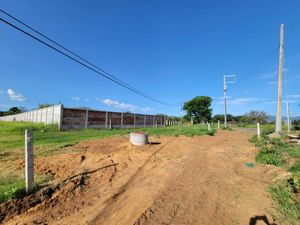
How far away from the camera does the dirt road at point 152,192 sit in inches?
125

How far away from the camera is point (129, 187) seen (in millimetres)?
4402

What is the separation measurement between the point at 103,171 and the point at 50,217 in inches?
87.6

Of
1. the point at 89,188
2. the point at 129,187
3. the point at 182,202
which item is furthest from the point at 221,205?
the point at 89,188

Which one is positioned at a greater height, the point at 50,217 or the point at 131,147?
the point at 131,147

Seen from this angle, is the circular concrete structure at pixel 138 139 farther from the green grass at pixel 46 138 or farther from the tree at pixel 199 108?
the tree at pixel 199 108

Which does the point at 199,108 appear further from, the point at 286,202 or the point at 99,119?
the point at 286,202

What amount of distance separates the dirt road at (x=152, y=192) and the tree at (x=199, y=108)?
187 ft

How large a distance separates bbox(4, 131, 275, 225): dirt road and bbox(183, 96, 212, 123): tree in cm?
5694

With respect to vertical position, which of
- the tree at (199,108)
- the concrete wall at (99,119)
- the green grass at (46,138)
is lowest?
the green grass at (46,138)

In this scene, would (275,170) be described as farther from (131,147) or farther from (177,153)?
(131,147)

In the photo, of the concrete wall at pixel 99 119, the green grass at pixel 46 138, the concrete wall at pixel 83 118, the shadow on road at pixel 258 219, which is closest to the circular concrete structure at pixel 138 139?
the green grass at pixel 46 138

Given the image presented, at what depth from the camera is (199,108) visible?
62312 mm

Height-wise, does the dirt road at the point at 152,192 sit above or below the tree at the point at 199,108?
below

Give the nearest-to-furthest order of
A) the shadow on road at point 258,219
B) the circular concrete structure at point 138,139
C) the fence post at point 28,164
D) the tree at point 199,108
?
the shadow on road at point 258,219 < the fence post at point 28,164 < the circular concrete structure at point 138,139 < the tree at point 199,108
